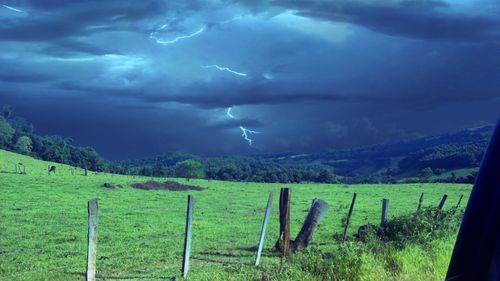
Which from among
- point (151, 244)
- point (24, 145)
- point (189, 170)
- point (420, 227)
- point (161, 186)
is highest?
point (24, 145)

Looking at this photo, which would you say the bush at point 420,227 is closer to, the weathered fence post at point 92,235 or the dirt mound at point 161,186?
the weathered fence post at point 92,235

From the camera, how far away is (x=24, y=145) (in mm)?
140250

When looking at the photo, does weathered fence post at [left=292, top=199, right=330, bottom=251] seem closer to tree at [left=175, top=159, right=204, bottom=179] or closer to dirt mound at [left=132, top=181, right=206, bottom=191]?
dirt mound at [left=132, top=181, right=206, bottom=191]

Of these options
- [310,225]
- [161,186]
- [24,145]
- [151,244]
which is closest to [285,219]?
[310,225]

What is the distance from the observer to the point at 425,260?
10.2 meters

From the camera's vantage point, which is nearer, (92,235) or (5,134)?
(92,235)

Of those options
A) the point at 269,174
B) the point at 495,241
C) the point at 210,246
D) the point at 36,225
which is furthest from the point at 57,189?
the point at 269,174

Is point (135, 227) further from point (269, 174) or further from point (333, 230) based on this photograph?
point (269, 174)

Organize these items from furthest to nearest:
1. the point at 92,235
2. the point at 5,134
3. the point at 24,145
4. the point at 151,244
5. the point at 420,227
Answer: the point at 5,134 → the point at 24,145 → the point at 151,244 → the point at 420,227 → the point at 92,235

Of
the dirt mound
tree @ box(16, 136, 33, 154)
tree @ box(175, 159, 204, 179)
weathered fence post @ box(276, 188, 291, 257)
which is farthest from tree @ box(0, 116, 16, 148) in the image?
weathered fence post @ box(276, 188, 291, 257)

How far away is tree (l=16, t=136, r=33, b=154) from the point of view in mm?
136500

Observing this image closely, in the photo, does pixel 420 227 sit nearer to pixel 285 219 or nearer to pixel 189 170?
pixel 285 219

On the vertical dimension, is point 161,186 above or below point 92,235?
below

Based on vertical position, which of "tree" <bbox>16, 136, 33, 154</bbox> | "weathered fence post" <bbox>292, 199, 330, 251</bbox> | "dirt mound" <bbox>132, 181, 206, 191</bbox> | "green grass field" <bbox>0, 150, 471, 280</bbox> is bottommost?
"green grass field" <bbox>0, 150, 471, 280</bbox>
